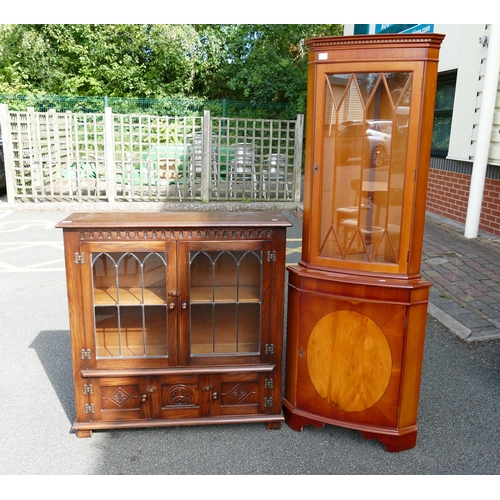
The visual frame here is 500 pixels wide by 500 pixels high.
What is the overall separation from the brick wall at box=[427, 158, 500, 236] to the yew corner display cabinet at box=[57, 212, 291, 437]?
18.5ft

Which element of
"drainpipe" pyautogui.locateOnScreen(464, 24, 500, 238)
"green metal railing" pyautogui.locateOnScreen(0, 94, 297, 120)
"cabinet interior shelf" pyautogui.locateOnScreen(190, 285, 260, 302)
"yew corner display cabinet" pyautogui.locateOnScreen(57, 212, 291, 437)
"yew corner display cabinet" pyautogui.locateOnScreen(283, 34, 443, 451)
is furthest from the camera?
"green metal railing" pyautogui.locateOnScreen(0, 94, 297, 120)

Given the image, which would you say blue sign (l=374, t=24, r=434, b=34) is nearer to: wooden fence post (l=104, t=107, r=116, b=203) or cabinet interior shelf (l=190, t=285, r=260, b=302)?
wooden fence post (l=104, t=107, r=116, b=203)

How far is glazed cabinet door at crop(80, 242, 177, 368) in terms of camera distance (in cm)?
296

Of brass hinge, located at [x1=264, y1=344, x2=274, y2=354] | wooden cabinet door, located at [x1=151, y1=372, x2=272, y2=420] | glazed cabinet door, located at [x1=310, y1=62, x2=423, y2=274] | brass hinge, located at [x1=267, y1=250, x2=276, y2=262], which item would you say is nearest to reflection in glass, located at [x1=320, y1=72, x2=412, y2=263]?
glazed cabinet door, located at [x1=310, y1=62, x2=423, y2=274]

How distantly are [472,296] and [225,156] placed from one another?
7.09 metres

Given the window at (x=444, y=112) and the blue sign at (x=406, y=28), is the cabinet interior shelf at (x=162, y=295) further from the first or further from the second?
the blue sign at (x=406, y=28)

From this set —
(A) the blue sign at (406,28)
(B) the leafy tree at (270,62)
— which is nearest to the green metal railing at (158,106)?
(B) the leafy tree at (270,62)

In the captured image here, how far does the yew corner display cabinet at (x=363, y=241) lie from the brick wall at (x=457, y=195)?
5.49 m

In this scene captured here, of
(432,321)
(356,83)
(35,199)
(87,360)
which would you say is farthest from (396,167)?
(35,199)

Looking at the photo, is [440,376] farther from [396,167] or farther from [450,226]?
[450,226]

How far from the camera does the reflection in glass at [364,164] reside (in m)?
2.76

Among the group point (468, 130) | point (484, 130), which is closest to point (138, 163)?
point (468, 130)

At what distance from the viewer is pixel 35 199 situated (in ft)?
34.7

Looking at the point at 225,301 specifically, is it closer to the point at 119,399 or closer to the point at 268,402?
the point at 268,402
